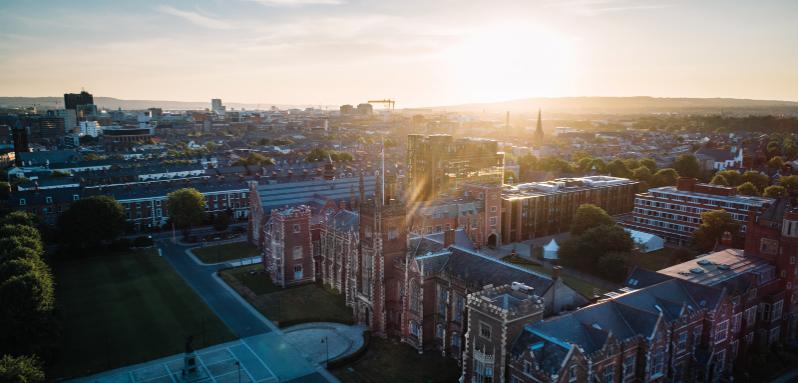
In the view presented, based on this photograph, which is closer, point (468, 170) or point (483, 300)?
point (483, 300)

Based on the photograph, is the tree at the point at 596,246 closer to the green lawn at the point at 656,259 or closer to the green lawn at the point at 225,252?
the green lawn at the point at 656,259

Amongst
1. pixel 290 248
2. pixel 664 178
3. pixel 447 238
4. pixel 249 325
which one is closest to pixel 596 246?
pixel 447 238

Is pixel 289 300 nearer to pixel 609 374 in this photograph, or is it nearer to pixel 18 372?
pixel 18 372

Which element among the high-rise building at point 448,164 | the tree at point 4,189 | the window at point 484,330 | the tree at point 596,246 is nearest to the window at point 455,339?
the window at point 484,330

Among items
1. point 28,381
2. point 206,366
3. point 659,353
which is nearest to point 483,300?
point 659,353

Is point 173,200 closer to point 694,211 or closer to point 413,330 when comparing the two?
point 413,330

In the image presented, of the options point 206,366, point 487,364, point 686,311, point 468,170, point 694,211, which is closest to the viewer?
point 487,364
